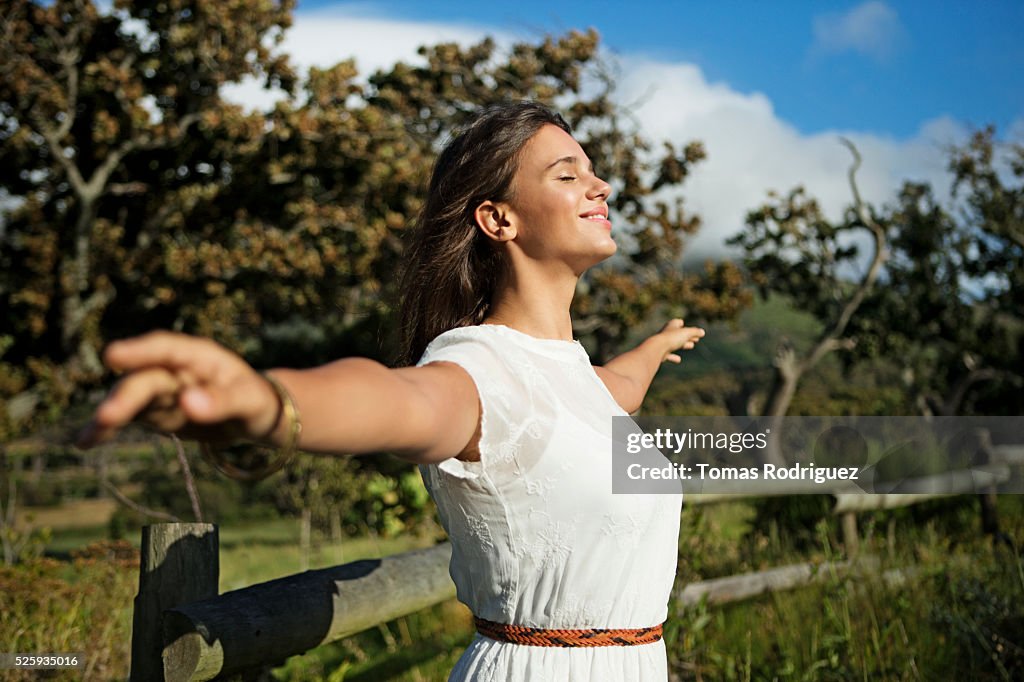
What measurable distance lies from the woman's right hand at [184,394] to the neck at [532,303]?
96 cm

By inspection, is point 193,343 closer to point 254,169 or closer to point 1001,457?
point 1001,457

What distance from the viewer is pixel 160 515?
3.29 metres

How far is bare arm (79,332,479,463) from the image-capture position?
0.99 m

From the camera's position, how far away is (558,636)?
177 cm

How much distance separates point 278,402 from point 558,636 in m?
0.89

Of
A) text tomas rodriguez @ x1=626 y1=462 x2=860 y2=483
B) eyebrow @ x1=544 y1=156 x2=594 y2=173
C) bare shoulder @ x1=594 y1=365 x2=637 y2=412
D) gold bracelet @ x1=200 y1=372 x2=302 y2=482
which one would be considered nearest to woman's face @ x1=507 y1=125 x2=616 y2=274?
eyebrow @ x1=544 y1=156 x2=594 y2=173

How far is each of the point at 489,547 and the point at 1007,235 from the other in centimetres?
2146

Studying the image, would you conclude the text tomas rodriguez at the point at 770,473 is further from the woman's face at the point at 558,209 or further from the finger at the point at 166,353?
the finger at the point at 166,353

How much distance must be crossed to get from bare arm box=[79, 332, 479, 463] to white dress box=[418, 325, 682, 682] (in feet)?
0.45

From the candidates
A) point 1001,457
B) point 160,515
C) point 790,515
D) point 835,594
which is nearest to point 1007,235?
point 1001,457

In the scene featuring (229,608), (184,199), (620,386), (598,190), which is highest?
(184,199)

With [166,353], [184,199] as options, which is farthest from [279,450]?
[184,199]

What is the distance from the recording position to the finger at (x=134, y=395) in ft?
3.13

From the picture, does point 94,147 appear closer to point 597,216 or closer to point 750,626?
point 750,626
